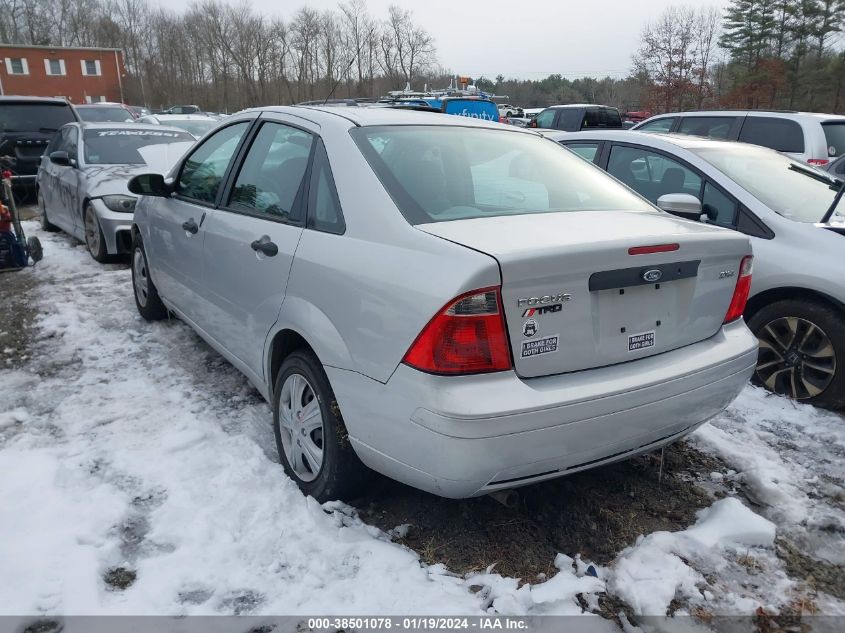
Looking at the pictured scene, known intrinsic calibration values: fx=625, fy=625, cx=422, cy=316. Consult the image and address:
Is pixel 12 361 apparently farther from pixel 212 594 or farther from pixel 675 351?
pixel 675 351

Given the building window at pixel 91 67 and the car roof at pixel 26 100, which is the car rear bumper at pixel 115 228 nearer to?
the car roof at pixel 26 100

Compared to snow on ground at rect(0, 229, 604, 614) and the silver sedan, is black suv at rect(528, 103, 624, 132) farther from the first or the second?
snow on ground at rect(0, 229, 604, 614)

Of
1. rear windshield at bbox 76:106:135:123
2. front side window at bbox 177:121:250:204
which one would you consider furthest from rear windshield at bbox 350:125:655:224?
rear windshield at bbox 76:106:135:123

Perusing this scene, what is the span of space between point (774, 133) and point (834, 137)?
75 centimetres

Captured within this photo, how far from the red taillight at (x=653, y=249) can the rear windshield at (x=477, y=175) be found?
19.9 inches

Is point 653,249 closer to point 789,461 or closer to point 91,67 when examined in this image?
point 789,461

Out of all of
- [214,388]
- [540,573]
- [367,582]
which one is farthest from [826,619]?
[214,388]

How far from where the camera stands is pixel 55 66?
61.3m

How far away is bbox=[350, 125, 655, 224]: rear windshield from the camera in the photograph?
2.66 m

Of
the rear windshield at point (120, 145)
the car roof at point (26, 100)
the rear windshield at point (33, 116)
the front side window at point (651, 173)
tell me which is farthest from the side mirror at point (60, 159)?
the front side window at point (651, 173)

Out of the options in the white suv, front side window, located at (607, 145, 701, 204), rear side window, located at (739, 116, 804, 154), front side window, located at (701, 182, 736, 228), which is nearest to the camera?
front side window, located at (701, 182, 736, 228)

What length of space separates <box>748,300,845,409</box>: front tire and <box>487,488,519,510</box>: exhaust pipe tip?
7.35 feet

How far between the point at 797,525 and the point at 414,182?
2260 millimetres

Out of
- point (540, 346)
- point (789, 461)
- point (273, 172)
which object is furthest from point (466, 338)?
point (789, 461)
